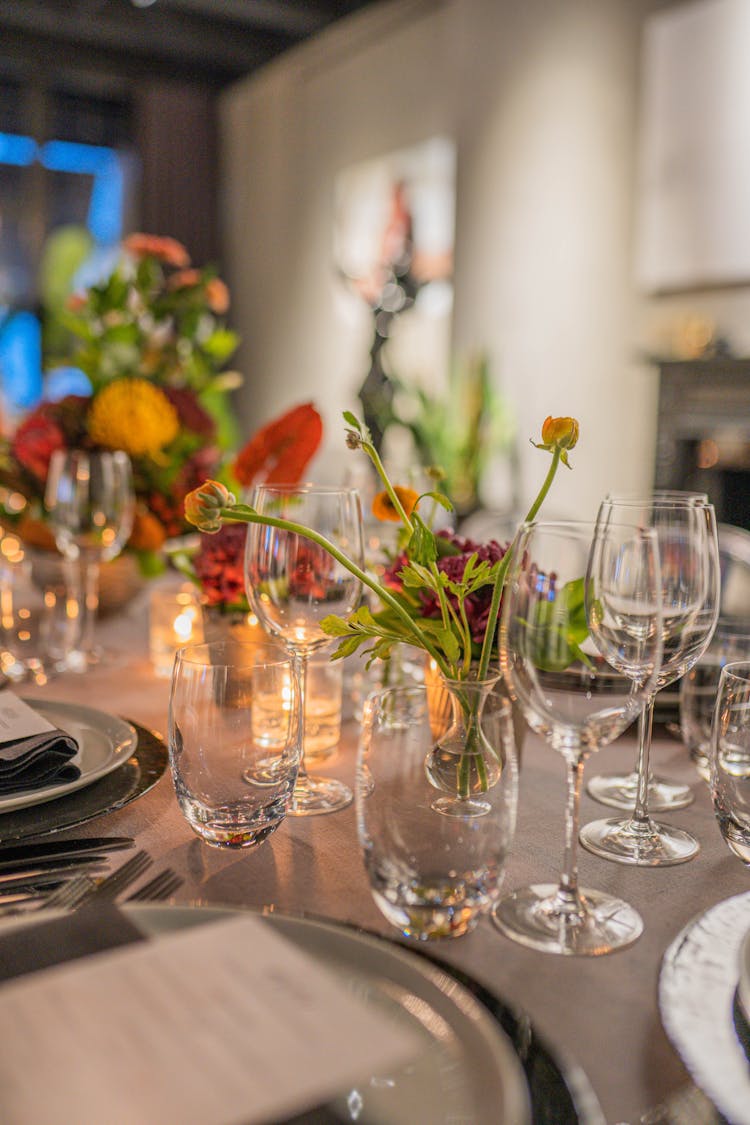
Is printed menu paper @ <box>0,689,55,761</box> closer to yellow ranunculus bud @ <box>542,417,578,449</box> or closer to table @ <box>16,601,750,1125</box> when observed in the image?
table @ <box>16,601,750,1125</box>

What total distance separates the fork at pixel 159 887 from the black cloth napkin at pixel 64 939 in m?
0.07

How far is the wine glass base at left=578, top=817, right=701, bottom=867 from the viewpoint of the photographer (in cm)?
73

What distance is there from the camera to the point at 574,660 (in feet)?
1.96

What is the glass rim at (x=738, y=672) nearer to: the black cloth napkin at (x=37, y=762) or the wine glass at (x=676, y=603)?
the wine glass at (x=676, y=603)

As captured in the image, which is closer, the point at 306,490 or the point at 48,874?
the point at 48,874

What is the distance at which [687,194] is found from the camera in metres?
3.83

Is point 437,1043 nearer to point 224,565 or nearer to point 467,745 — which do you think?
point 467,745

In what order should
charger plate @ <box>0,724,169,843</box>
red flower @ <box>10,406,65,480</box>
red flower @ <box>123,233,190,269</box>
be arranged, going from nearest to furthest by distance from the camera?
charger plate @ <box>0,724,169,843</box>
red flower @ <box>10,406,65,480</box>
red flower @ <box>123,233,190,269</box>

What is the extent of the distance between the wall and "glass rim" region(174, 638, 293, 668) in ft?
9.12

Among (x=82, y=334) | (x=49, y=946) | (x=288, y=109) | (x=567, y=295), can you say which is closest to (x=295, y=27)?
(x=288, y=109)

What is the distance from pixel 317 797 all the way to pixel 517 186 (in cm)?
442

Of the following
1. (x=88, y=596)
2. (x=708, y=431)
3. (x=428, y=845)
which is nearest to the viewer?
(x=428, y=845)

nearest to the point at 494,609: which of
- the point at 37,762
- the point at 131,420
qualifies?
the point at 37,762

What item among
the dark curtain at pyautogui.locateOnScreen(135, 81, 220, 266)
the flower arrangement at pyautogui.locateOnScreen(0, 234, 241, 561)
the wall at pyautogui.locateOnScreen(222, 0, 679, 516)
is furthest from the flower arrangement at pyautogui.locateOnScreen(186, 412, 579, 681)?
the dark curtain at pyautogui.locateOnScreen(135, 81, 220, 266)
